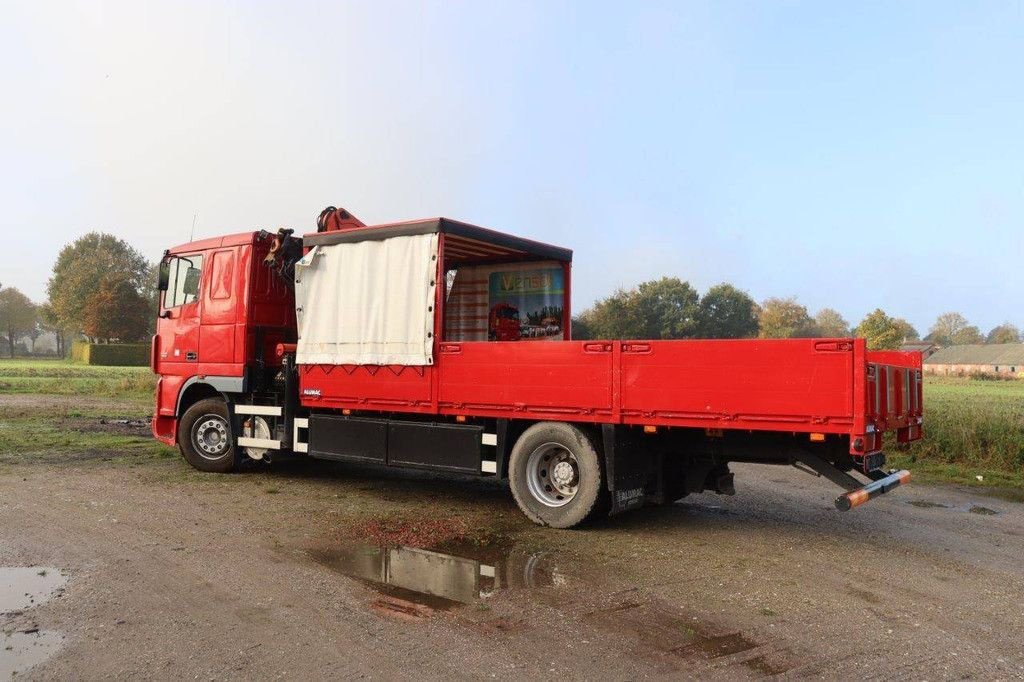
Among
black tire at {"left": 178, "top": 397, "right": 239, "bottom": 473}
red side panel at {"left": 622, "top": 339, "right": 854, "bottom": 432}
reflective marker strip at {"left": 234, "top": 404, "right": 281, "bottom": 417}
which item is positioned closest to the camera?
red side panel at {"left": 622, "top": 339, "right": 854, "bottom": 432}

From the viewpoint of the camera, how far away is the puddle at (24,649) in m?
3.63

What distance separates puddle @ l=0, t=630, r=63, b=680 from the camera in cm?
363

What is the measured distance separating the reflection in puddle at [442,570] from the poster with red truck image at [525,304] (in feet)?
14.3

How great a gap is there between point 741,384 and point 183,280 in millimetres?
8073

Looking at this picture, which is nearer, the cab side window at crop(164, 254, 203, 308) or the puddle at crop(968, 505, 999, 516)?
the puddle at crop(968, 505, 999, 516)

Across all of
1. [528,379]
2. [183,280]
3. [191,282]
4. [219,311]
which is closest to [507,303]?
[528,379]

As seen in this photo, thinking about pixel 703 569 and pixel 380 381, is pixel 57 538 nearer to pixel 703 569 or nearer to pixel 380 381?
pixel 380 381

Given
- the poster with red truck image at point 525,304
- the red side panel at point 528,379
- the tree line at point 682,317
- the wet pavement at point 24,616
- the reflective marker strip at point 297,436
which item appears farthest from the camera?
the tree line at point 682,317

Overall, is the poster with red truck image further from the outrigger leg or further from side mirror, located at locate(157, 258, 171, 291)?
side mirror, located at locate(157, 258, 171, 291)

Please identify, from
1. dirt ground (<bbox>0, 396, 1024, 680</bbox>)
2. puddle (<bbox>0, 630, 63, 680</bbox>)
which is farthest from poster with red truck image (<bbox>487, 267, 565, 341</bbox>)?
puddle (<bbox>0, 630, 63, 680</bbox>)

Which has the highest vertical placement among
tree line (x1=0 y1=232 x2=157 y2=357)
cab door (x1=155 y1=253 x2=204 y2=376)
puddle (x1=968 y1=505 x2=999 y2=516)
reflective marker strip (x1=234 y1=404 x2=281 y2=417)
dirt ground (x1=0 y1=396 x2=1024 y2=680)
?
tree line (x1=0 y1=232 x2=157 y2=357)

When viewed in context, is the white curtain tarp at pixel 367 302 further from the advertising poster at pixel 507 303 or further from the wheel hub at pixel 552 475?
the advertising poster at pixel 507 303

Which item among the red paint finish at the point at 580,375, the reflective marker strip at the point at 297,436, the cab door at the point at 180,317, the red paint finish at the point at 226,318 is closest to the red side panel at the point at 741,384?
the red paint finish at the point at 580,375

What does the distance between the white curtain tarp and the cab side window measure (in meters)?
2.20
